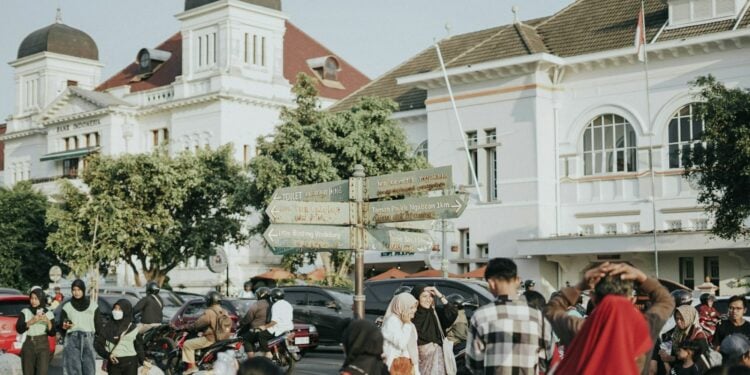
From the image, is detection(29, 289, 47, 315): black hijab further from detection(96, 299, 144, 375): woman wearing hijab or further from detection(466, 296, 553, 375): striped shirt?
detection(466, 296, 553, 375): striped shirt

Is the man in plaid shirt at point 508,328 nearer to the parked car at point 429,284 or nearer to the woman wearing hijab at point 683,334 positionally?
the woman wearing hijab at point 683,334

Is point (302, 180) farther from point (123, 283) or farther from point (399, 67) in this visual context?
point (123, 283)

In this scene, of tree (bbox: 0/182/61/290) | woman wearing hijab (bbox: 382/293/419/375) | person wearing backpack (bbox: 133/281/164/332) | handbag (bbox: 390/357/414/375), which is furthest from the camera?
tree (bbox: 0/182/61/290)

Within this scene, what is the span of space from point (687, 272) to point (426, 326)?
30007 millimetres

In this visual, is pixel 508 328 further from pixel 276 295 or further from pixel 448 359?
pixel 276 295

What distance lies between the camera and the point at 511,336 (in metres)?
8.31

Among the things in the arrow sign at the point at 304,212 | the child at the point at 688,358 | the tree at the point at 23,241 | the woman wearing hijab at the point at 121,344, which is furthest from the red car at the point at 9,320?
the tree at the point at 23,241

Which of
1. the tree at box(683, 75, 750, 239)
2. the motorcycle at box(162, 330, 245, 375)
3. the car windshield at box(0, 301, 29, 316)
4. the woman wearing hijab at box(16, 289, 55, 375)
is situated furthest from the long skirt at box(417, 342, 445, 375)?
the tree at box(683, 75, 750, 239)

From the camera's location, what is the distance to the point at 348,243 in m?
15.5

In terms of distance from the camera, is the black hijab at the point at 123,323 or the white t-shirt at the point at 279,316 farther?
the white t-shirt at the point at 279,316

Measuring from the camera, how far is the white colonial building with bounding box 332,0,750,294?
40938 millimetres

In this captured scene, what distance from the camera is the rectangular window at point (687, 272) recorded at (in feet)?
135

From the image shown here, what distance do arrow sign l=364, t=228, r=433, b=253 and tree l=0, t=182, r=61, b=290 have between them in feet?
146

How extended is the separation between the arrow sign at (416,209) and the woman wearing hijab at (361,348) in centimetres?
678
